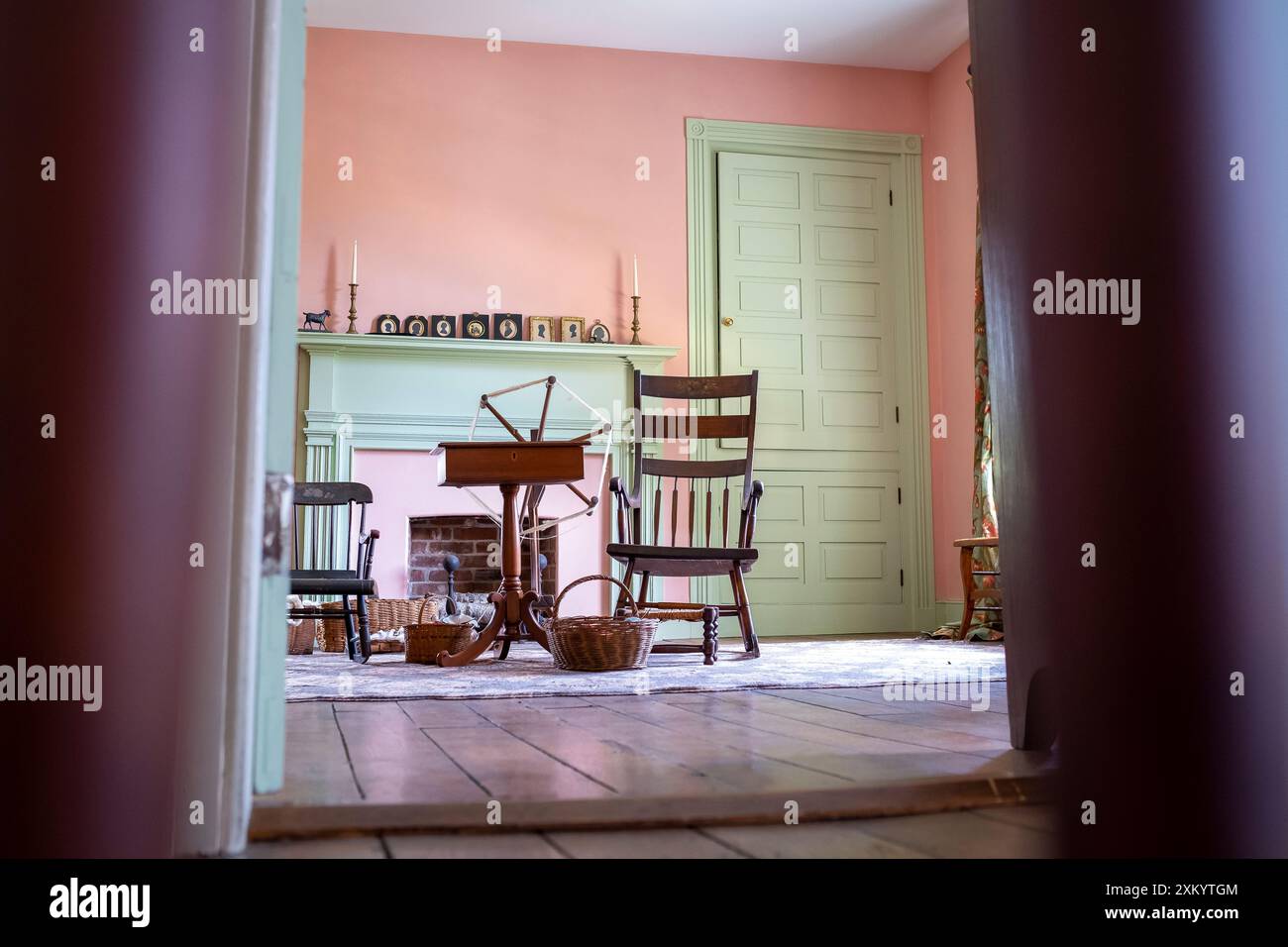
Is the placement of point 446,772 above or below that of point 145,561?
below

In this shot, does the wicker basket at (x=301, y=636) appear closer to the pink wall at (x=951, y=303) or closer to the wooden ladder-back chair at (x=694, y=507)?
the wooden ladder-back chair at (x=694, y=507)

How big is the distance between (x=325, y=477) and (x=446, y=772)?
14.1 ft

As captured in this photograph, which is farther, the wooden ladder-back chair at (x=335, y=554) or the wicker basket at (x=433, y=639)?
the wooden ladder-back chair at (x=335, y=554)

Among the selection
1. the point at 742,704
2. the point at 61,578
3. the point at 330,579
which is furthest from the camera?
the point at 330,579

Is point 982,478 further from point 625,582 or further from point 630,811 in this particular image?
point 630,811

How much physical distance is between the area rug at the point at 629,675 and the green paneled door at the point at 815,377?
1.72m

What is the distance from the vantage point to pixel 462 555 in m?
5.79

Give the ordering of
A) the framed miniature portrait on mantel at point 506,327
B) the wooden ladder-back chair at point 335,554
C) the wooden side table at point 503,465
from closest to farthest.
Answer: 1. the wooden side table at point 503,465
2. the wooden ladder-back chair at point 335,554
3. the framed miniature portrait on mantel at point 506,327

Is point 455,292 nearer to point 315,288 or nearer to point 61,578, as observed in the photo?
point 315,288

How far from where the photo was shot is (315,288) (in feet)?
18.6

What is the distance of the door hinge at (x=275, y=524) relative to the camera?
3.88 ft

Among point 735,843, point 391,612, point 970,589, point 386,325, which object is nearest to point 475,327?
point 386,325

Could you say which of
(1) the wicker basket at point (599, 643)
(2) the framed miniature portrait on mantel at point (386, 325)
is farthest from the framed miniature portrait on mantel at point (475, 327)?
(1) the wicker basket at point (599, 643)
